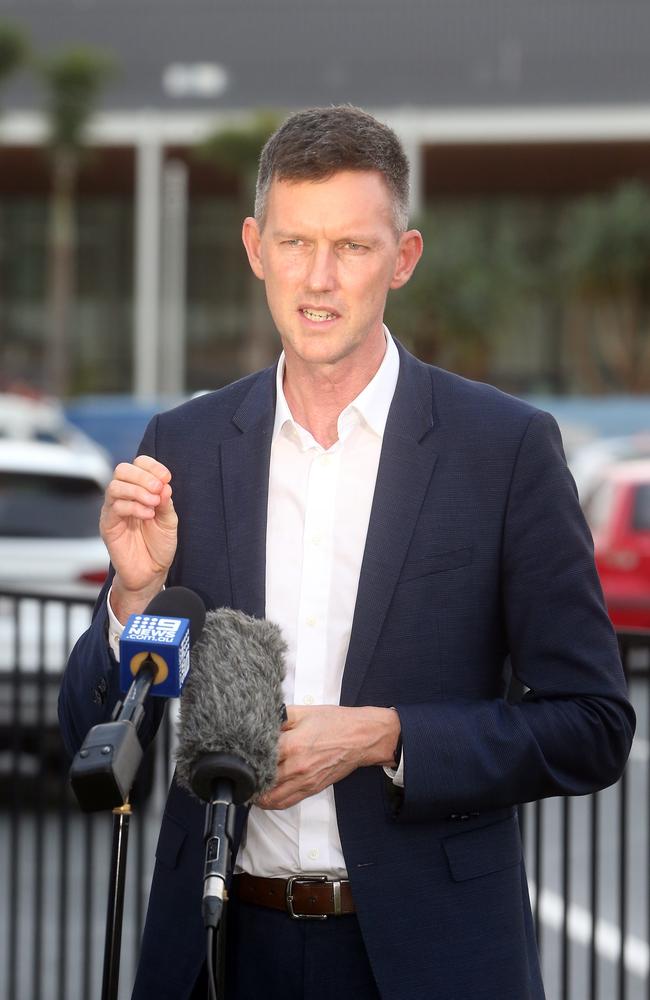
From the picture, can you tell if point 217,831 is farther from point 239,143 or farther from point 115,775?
point 239,143

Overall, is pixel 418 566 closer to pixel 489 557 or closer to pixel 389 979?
pixel 489 557

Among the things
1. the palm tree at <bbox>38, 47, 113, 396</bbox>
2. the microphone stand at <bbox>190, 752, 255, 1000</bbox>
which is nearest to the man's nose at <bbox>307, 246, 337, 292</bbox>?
the microphone stand at <bbox>190, 752, 255, 1000</bbox>

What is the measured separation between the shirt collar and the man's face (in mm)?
83

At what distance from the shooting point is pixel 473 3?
40156 millimetres

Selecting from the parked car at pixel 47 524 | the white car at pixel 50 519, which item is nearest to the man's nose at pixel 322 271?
the parked car at pixel 47 524

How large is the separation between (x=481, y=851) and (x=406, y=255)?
3.16ft

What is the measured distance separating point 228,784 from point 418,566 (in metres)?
0.53

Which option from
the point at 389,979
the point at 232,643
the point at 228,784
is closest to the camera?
the point at 228,784

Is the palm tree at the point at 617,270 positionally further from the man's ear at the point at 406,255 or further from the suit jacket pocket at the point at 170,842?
the suit jacket pocket at the point at 170,842

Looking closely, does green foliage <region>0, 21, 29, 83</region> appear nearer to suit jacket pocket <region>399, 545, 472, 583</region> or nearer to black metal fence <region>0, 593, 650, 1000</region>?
black metal fence <region>0, 593, 650, 1000</region>

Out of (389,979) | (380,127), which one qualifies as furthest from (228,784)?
(380,127)

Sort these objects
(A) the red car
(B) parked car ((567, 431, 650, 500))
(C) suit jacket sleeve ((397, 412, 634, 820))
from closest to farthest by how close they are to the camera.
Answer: (C) suit jacket sleeve ((397, 412, 634, 820))
(A) the red car
(B) parked car ((567, 431, 650, 500))

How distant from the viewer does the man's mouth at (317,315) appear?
2.20 metres

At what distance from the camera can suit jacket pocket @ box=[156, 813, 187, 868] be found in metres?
2.23
